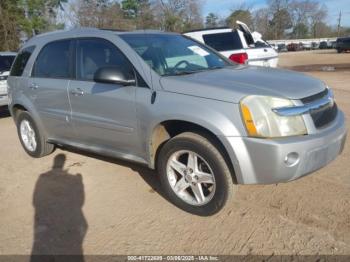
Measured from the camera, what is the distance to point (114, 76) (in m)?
3.63

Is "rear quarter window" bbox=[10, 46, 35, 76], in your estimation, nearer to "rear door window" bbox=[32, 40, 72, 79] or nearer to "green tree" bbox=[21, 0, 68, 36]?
"rear door window" bbox=[32, 40, 72, 79]

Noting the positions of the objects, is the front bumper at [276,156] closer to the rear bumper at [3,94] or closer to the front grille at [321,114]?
the front grille at [321,114]

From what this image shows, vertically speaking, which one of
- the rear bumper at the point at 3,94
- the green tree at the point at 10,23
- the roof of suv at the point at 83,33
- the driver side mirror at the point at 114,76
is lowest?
the rear bumper at the point at 3,94

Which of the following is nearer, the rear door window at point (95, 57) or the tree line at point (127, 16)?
the rear door window at point (95, 57)

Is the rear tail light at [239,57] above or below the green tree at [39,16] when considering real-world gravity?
below

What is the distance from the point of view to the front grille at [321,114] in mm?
3225

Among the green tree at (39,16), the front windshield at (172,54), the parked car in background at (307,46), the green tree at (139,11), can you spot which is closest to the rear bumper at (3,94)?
the front windshield at (172,54)

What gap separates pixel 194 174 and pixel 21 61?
3547 mm

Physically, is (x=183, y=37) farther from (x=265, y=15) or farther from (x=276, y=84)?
(x=265, y=15)

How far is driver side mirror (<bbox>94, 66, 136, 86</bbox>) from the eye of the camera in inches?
143

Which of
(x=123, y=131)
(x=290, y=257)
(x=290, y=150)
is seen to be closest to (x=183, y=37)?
(x=123, y=131)

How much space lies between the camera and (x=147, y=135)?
146 inches

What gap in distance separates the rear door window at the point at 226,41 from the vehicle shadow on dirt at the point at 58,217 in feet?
19.8

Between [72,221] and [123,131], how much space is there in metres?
1.05
